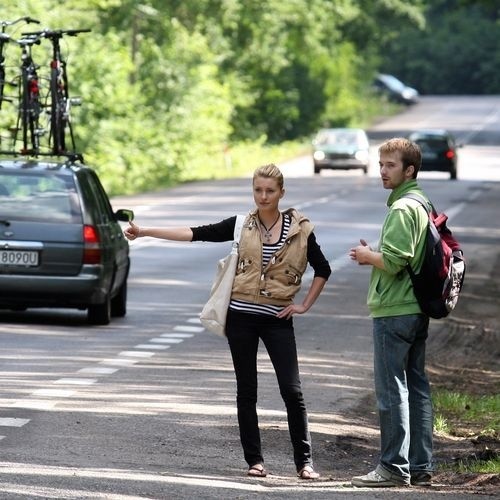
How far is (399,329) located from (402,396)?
35 centimetres

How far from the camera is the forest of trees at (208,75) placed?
169 feet

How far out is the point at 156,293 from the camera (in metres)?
21.7

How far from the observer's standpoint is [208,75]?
69438mm

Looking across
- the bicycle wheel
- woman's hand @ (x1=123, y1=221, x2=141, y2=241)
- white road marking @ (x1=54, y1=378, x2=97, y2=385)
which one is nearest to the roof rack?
the bicycle wheel

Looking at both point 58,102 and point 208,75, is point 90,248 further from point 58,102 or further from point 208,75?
point 208,75

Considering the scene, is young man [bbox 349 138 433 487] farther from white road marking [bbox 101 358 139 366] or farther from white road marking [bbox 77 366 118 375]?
white road marking [bbox 101 358 139 366]

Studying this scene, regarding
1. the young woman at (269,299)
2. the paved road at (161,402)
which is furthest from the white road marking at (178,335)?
the young woman at (269,299)

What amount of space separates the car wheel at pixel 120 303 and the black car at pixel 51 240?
93 centimetres

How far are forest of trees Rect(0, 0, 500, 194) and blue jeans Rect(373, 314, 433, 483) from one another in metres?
31.2

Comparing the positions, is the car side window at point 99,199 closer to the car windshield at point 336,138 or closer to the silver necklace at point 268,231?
the silver necklace at point 268,231

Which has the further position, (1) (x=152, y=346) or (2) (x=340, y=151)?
(2) (x=340, y=151)

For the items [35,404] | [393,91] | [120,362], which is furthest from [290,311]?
[393,91]

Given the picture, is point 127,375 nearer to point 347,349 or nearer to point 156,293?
point 347,349

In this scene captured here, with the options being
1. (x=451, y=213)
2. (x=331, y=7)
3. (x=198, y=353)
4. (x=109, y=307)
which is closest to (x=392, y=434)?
(x=198, y=353)
